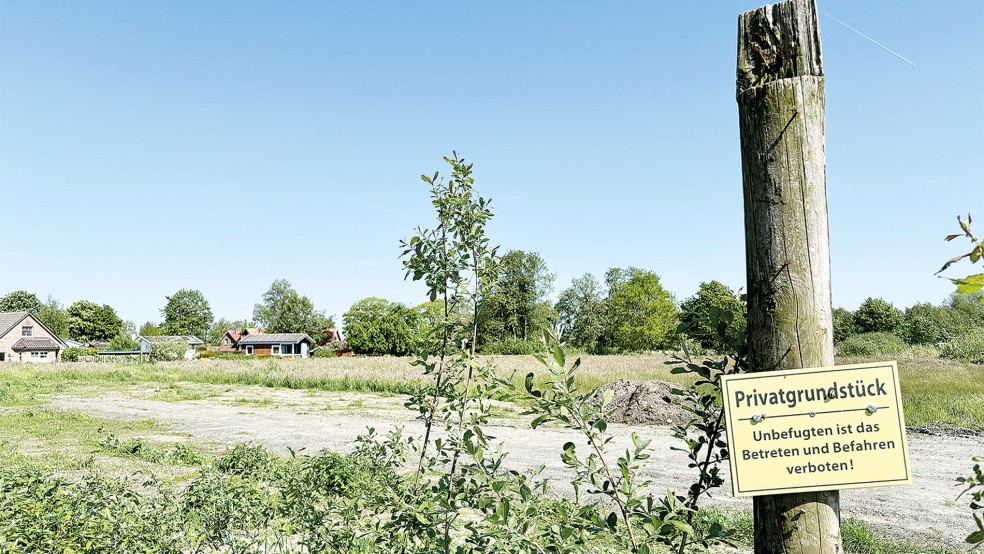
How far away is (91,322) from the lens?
259 ft

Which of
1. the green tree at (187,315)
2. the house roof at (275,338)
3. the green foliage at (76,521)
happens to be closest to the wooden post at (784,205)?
the green foliage at (76,521)

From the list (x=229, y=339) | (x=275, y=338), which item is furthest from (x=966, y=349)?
(x=229, y=339)

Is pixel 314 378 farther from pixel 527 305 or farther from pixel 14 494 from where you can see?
pixel 527 305

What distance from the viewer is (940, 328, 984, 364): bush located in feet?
80.9

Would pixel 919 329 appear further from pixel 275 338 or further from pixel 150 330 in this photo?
pixel 150 330

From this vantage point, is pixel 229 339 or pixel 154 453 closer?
pixel 154 453

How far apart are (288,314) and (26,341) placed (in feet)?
110

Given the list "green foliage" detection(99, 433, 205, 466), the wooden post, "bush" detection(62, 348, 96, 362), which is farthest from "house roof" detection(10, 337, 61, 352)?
the wooden post

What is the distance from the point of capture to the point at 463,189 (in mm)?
3002

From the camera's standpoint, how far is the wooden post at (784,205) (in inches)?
58.5

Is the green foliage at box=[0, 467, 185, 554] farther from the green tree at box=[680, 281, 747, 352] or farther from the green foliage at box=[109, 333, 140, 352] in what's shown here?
the green foliage at box=[109, 333, 140, 352]

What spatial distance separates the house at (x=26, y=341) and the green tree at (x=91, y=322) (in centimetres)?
2018

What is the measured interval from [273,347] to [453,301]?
256 feet

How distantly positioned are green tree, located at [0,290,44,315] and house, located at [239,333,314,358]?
3450 cm
